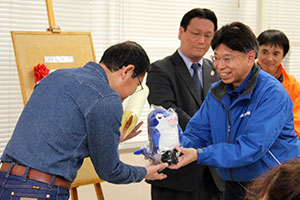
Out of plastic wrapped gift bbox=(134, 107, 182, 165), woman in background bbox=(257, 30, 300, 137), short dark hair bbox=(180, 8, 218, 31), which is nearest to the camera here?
plastic wrapped gift bbox=(134, 107, 182, 165)

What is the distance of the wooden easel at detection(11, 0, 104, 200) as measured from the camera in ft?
8.24

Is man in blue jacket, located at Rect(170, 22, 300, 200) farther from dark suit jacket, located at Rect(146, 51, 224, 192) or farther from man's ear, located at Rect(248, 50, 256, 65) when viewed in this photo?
dark suit jacket, located at Rect(146, 51, 224, 192)

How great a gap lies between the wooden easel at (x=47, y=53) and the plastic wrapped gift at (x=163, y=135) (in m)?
0.98

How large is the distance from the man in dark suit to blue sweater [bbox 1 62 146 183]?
2.73 feet

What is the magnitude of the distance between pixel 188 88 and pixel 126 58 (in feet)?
2.84

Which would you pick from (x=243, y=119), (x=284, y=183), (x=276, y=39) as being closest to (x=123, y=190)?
(x=276, y=39)

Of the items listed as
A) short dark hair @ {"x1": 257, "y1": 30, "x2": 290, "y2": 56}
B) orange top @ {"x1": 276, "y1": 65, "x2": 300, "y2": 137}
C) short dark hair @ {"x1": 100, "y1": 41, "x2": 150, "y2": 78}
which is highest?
short dark hair @ {"x1": 100, "y1": 41, "x2": 150, "y2": 78}

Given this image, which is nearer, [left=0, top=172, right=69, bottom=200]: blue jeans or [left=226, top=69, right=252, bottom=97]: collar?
[left=0, top=172, right=69, bottom=200]: blue jeans

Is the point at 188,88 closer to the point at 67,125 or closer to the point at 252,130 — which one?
the point at 252,130

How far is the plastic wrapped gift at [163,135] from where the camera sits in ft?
5.58

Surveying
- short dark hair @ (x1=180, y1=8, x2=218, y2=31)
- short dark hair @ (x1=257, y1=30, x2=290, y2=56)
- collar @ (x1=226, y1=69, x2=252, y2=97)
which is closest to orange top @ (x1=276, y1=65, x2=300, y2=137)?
short dark hair @ (x1=257, y1=30, x2=290, y2=56)

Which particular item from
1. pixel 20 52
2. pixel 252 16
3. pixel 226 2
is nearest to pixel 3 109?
pixel 20 52

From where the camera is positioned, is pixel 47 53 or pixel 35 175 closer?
pixel 35 175

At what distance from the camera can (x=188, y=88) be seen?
234 centimetres
